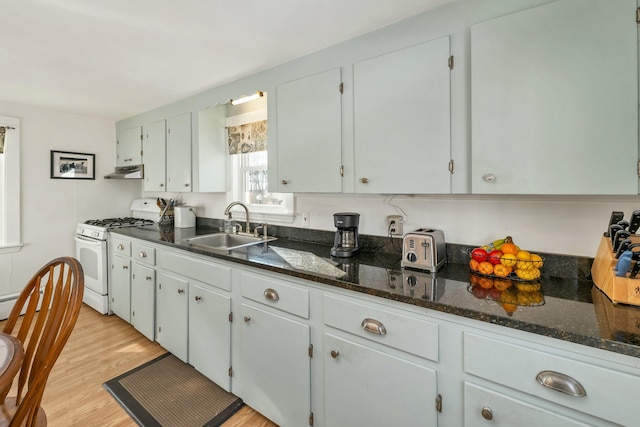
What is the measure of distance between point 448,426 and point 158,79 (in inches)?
111

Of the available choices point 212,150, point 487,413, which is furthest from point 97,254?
point 487,413

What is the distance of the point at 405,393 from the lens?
119 cm

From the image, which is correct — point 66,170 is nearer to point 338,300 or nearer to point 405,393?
point 338,300

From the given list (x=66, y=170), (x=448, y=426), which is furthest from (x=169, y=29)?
(x=66, y=170)

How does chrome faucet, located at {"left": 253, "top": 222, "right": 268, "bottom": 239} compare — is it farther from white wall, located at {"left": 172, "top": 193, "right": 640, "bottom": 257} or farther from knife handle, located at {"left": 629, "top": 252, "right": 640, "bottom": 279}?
knife handle, located at {"left": 629, "top": 252, "right": 640, "bottom": 279}

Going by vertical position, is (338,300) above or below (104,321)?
above

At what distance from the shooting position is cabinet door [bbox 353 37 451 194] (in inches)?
56.2

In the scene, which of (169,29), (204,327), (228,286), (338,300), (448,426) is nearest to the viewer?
(448,426)

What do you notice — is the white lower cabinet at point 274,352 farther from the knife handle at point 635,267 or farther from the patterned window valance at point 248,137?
the patterned window valance at point 248,137

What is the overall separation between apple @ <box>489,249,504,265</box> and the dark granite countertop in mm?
128

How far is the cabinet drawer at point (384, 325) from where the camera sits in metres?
1.13

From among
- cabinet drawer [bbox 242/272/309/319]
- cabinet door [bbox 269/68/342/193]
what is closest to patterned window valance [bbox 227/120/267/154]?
cabinet door [bbox 269/68/342/193]

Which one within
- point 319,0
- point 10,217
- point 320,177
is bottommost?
point 10,217

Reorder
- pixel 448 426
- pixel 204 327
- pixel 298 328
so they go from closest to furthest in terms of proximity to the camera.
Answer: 1. pixel 448 426
2. pixel 298 328
3. pixel 204 327
